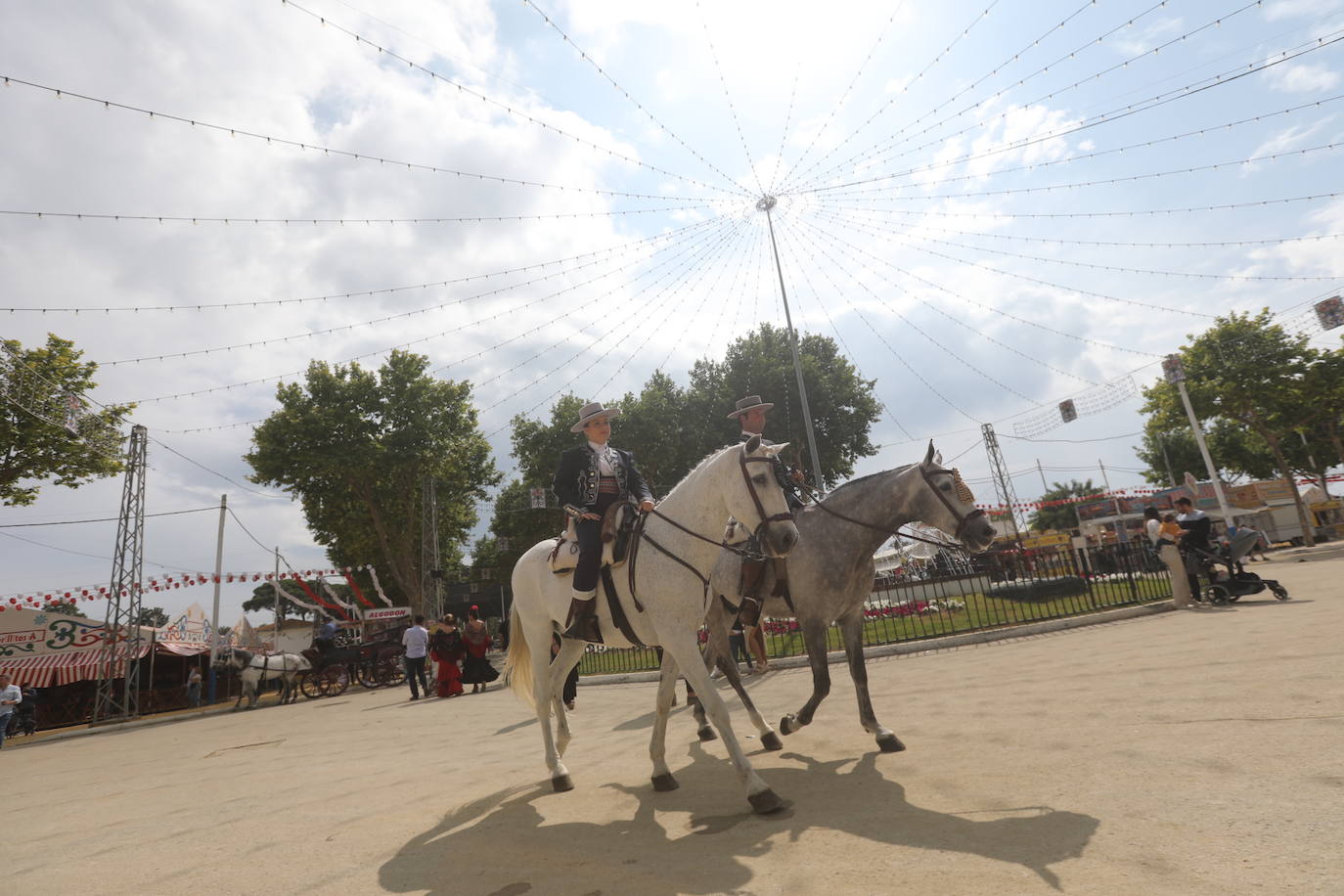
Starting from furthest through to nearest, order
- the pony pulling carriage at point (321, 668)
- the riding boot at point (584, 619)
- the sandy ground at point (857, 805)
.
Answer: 1. the pony pulling carriage at point (321, 668)
2. the riding boot at point (584, 619)
3. the sandy ground at point (857, 805)

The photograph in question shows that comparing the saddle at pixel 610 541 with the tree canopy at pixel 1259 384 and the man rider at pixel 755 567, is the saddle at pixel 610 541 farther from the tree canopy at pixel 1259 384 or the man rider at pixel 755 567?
the tree canopy at pixel 1259 384

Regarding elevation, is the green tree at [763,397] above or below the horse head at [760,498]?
above

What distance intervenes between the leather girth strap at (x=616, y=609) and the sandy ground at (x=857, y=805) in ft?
3.60

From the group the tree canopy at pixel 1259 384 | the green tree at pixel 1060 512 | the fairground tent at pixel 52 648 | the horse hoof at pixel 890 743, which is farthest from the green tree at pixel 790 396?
the green tree at pixel 1060 512

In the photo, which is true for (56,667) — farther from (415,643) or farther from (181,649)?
(415,643)

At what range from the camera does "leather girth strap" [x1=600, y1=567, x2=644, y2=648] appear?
468 cm

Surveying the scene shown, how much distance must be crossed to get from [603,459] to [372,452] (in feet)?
94.0

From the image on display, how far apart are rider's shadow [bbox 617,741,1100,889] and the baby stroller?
1061 cm

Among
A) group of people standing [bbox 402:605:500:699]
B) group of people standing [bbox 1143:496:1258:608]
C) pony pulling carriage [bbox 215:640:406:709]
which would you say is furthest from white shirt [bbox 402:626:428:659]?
group of people standing [bbox 1143:496:1258:608]

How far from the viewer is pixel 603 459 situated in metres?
5.39

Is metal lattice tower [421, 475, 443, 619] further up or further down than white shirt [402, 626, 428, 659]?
further up

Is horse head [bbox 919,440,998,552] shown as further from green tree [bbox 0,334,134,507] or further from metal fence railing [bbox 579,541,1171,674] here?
green tree [bbox 0,334,134,507]

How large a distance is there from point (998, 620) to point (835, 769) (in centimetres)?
1002

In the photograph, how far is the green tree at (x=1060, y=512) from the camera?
8375 cm
